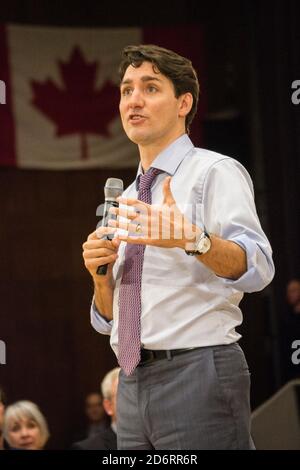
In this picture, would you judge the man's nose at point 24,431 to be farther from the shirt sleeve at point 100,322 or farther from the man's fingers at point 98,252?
the man's fingers at point 98,252

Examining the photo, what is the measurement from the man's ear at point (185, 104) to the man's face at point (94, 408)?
480 cm

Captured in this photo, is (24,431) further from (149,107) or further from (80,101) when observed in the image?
(80,101)

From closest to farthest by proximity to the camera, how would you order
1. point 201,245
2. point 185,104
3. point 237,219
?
point 201,245 → point 237,219 → point 185,104

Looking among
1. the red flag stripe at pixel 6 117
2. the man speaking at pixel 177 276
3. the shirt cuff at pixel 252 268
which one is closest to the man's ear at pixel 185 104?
the man speaking at pixel 177 276

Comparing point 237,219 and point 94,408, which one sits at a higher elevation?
point 237,219

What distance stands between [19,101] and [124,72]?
4463mm

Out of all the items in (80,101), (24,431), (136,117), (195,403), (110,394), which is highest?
(80,101)

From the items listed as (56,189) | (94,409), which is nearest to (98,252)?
(94,409)

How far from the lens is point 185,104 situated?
2.17 meters

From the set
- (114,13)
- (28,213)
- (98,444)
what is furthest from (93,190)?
(98,444)

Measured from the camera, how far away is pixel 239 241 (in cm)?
189

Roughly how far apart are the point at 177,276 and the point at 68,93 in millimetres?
5012

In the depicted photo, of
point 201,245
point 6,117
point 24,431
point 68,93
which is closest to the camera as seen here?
point 201,245
